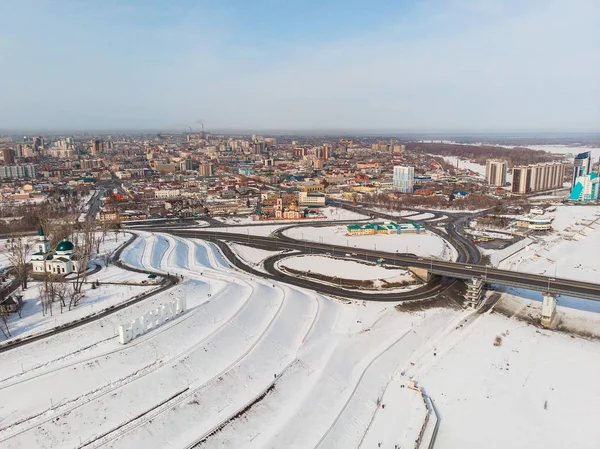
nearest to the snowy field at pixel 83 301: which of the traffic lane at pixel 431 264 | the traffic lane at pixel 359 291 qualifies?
the traffic lane at pixel 359 291

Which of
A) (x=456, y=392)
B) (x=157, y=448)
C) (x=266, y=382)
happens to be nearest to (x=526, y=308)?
(x=456, y=392)

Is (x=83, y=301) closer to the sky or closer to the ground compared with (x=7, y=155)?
closer to the ground

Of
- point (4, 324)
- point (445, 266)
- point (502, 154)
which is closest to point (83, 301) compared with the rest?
point (4, 324)

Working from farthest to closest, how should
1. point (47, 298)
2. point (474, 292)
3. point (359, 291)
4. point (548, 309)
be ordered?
point (359, 291)
point (474, 292)
point (548, 309)
point (47, 298)

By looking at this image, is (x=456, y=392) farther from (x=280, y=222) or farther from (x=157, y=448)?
(x=280, y=222)

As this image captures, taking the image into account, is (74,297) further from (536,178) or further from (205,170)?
(205,170)

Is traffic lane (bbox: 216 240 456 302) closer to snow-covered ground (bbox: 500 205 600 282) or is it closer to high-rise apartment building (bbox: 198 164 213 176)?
→ snow-covered ground (bbox: 500 205 600 282)

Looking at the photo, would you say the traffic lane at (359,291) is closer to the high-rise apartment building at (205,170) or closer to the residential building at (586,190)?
the residential building at (586,190)
